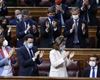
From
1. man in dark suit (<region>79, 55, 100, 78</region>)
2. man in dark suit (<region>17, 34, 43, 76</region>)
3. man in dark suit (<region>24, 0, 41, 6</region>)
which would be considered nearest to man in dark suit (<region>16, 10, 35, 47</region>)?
man in dark suit (<region>17, 34, 43, 76</region>)

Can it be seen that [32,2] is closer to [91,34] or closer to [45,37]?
[91,34]

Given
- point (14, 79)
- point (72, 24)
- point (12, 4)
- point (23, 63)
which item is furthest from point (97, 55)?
point (12, 4)

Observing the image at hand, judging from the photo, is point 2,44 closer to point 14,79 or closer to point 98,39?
point 14,79

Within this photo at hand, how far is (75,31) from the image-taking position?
10125 millimetres

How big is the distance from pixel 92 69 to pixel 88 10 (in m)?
2.37

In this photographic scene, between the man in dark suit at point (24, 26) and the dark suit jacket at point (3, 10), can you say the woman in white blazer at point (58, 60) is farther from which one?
the dark suit jacket at point (3, 10)

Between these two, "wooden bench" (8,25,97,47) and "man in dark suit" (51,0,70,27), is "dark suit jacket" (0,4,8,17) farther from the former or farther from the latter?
"man in dark suit" (51,0,70,27)

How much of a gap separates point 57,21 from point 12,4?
114 inches

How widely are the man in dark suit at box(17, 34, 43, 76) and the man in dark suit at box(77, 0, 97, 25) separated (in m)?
2.25

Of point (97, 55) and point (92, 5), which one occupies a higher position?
point (92, 5)

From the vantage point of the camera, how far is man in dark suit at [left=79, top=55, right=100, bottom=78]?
888 centimetres

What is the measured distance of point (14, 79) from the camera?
26.4 ft

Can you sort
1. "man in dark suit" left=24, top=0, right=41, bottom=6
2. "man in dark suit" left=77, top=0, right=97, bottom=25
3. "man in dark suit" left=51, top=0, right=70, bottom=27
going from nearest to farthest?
"man in dark suit" left=51, top=0, right=70, bottom=27 < "man in dark suit" left=77, top=0, right=97, bottom=25 < "man in dark suit" left=24, top=0, right=41, bottom=6

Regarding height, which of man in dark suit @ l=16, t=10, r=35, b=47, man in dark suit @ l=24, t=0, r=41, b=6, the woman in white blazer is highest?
man in dark suit @ l=24, t=0, r=41, b=6
